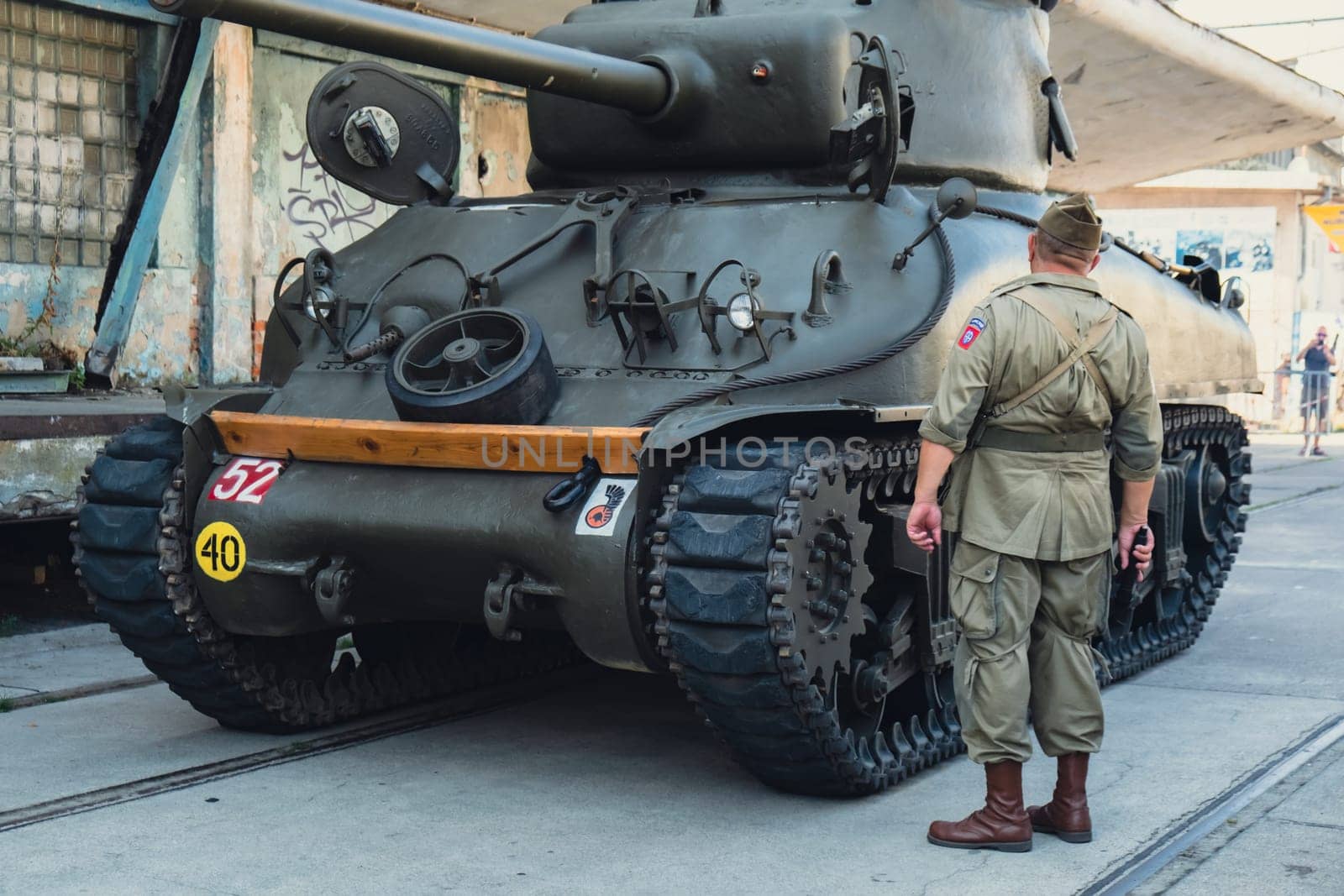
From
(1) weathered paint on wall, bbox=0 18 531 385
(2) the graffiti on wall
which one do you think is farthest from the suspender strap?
(2) the graffiti on wall

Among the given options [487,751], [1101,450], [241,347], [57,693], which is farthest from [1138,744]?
[241,347]

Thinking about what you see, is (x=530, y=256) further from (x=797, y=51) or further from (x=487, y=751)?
(x=487, y=751)

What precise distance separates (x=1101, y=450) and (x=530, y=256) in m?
2.21

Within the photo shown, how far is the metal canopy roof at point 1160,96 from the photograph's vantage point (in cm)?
1808

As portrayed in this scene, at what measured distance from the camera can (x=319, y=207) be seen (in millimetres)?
12852

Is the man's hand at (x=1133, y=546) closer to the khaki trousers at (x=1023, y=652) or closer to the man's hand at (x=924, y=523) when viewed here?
the khaki trousers at (x=1023, y=652)

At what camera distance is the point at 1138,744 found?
6176 millimetres

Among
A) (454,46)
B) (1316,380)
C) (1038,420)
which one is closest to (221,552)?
(454,46)

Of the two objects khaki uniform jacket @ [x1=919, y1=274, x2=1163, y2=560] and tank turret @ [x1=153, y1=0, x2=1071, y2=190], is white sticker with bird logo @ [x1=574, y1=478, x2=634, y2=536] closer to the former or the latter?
khaki uniform jacket @ [x1=919, y1=274, x2=1163, y2=560]

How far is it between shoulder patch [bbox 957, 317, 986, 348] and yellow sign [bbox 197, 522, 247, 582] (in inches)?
93.0

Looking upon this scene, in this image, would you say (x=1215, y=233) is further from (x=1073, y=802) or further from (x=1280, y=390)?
(x=1073, y=802)

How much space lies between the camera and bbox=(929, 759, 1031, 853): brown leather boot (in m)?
4.88

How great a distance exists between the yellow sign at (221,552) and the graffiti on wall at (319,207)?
693 centimetres

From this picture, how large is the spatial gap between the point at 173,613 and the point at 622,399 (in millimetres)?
1651
